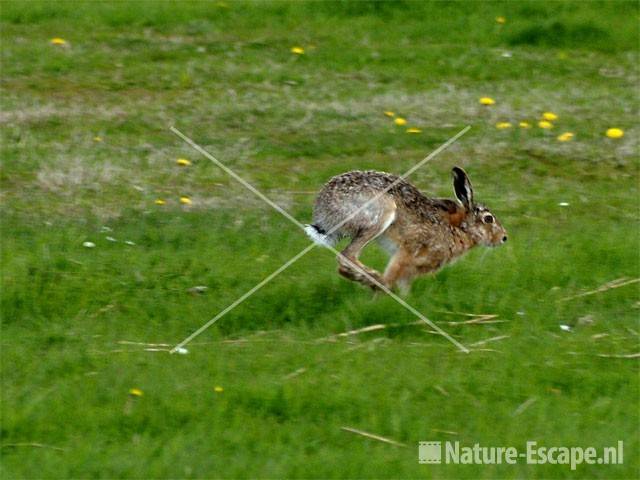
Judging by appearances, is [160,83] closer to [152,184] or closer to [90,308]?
[152,184]

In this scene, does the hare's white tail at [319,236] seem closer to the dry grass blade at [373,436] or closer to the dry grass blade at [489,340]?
the dry grass blade at [489,340]

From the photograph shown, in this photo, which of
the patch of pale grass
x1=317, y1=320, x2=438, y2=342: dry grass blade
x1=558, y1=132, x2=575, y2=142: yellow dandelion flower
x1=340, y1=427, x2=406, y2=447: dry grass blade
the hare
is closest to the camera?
x1=340, y1=427, x2=406, y2=447: dry grass blade

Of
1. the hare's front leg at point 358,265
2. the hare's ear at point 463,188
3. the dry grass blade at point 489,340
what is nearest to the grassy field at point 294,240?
the dry grass blade at point 489,340

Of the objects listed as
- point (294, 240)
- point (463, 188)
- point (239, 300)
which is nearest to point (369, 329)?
point (239, 300)

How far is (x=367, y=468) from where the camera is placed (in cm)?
631

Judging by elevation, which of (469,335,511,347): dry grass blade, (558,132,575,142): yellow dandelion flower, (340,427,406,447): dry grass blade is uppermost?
(340,427,406,447): dry grass blade

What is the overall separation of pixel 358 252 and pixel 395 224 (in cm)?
32

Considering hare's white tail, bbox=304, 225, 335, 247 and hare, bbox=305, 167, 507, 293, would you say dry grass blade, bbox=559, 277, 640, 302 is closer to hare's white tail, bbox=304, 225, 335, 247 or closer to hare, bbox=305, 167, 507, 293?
hare, bbox=305, 167, 507, 293

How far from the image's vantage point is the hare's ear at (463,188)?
352 inches

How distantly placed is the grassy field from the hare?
0.21 metres

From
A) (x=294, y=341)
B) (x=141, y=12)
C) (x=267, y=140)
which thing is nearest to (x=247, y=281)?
(x=294, y=341)

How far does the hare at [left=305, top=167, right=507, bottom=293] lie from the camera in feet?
27.7

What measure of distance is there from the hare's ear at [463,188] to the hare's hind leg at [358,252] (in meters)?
0.60

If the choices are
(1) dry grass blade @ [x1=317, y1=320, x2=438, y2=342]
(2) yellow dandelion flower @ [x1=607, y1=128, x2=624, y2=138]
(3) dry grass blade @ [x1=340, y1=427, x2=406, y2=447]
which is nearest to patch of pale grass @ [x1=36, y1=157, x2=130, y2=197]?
(1) dry grass blade @ [x1=317, y1=320, x2=438, y2=342]
